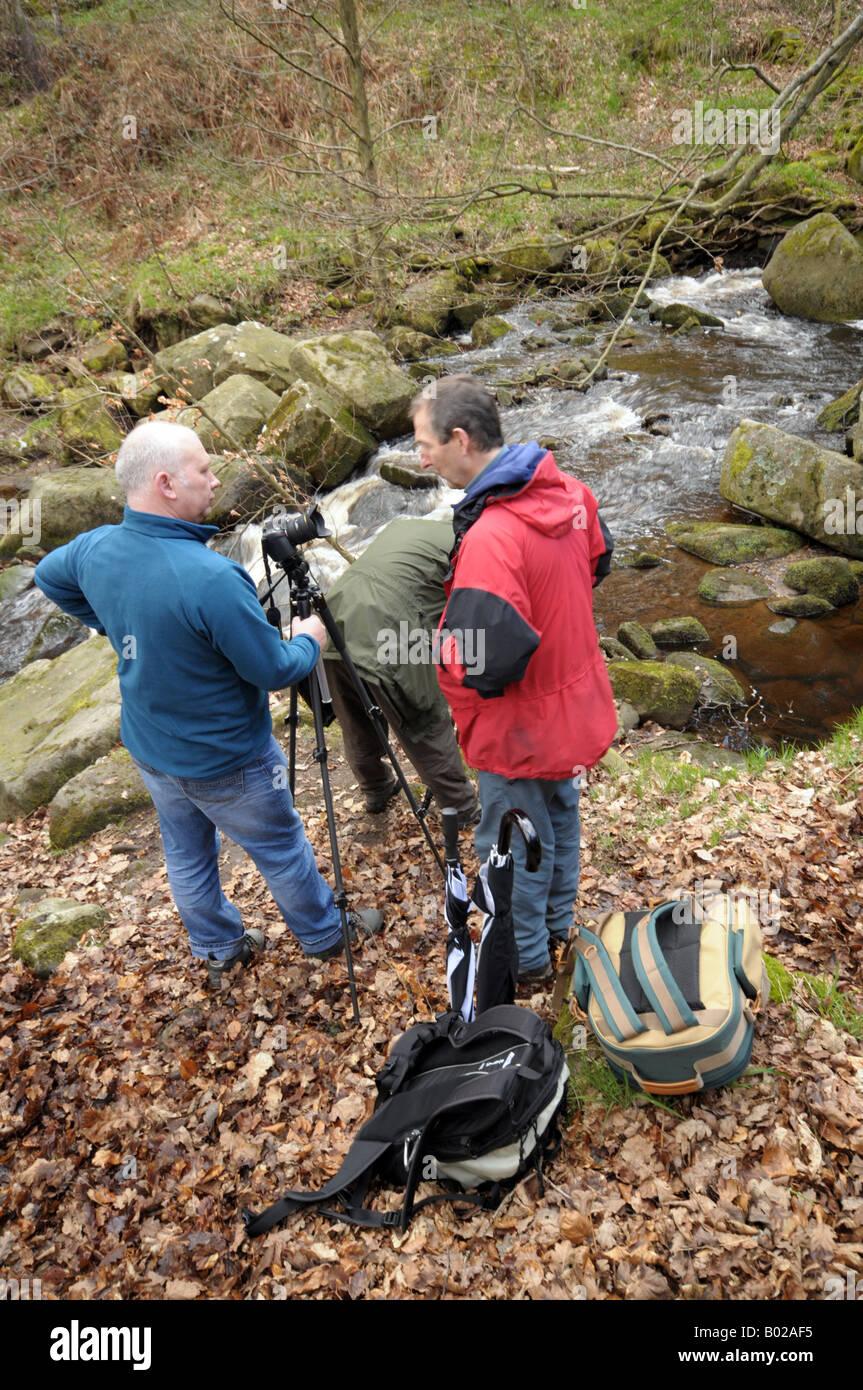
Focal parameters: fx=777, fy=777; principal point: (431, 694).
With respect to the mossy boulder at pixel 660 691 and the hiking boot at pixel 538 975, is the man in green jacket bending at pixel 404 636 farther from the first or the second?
the mossy boulder at pixel 660 691

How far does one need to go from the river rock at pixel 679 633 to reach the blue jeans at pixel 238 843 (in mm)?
4944

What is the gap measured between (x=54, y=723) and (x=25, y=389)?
1080cm

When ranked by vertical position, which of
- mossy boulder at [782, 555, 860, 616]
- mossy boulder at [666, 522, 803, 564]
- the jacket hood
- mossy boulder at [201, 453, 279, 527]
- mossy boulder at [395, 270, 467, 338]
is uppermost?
mossy boulder at [395, 270, 467, 338]

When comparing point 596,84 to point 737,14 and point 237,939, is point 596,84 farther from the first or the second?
point 237,939

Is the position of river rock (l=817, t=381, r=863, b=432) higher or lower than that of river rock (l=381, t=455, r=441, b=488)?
higher

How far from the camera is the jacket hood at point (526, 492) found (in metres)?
2.67

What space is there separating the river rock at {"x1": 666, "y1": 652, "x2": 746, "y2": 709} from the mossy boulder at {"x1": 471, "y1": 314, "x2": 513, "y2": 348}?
10094mm

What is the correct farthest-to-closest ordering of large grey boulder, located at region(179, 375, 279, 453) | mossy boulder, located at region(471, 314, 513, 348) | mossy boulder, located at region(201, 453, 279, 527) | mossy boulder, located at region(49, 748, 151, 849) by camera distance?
mossy boulder, located at region(471, 314, 513, 348), large grey boulder, located at region(179, 375, 279, 453), mossy boulder, located at region(201, 453, 279, 527), mossy boulder, located at region(49, 748, 151, 849)

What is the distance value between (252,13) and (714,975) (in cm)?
2218

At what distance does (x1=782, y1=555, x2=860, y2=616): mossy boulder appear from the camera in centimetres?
770

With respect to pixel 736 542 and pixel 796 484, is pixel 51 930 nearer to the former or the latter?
pixel 736 542

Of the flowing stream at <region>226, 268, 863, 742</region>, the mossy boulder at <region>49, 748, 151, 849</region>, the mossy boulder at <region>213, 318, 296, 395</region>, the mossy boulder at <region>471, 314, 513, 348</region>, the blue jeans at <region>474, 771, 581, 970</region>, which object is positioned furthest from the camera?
the mossy boulder at <region>471, 314, 513, 348</region>

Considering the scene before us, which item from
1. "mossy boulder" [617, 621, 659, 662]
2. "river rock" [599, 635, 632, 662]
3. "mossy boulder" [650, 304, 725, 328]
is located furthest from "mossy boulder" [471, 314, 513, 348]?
"river rock" [599, 635, 632, 662]

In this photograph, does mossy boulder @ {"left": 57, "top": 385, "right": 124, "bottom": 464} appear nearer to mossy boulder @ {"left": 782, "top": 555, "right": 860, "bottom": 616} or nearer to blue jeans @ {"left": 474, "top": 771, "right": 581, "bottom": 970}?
mossy boulder @ {"left": 782, "top": 555, "right": 860, "bottom": 616}
